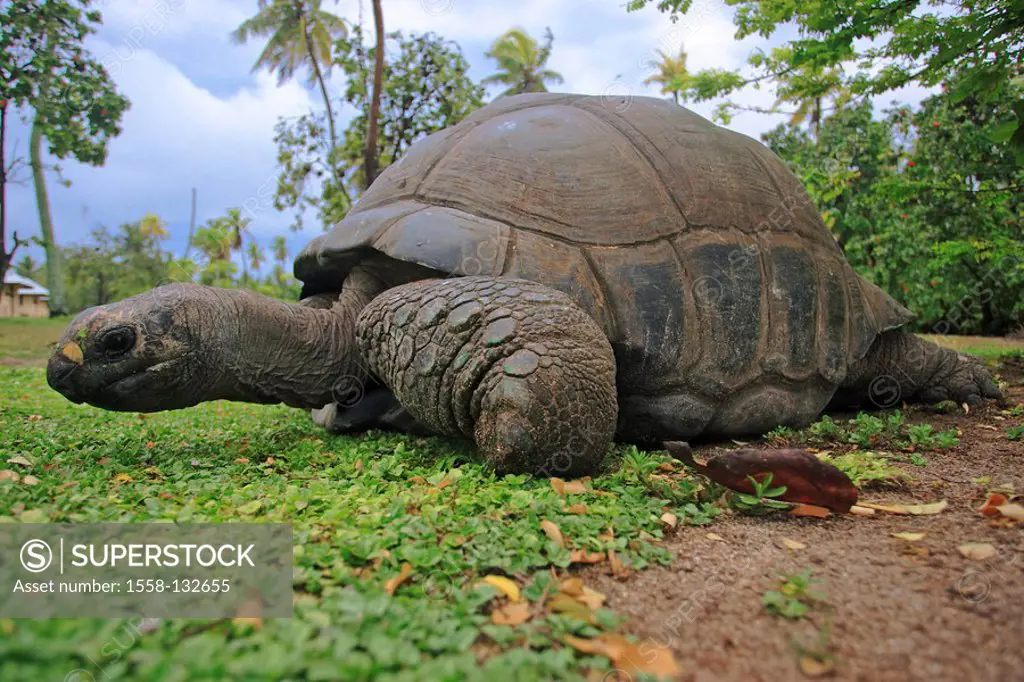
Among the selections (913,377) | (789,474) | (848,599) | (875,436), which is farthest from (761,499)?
(913,377)

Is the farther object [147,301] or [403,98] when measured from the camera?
[403,98]

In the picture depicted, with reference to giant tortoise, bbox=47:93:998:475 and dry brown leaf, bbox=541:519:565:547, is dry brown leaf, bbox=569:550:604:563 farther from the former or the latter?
giant tortoise, bbox=47:93:998:475

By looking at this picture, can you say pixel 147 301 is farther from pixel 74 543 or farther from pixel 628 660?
pixel 628 660

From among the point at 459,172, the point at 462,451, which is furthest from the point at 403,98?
the point at 462,451

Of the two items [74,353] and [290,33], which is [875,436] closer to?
[74,353]

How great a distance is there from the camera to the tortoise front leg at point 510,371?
8.15 feet

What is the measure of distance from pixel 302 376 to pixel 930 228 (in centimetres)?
1266

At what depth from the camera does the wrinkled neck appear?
3.16 meters

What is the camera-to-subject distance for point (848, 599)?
1.49 m

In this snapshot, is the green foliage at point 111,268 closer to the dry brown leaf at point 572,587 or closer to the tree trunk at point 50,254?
the tree trunk at point 50,254

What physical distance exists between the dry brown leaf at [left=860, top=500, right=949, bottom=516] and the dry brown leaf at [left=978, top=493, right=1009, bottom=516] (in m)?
0.11

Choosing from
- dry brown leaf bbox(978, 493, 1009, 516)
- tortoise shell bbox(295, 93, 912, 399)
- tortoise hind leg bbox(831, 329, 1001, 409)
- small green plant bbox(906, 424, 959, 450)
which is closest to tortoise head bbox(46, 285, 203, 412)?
tortoise shell bbox(295, 93, 912, 399)

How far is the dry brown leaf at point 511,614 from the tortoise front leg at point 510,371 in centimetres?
102

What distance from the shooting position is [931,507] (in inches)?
87.1
